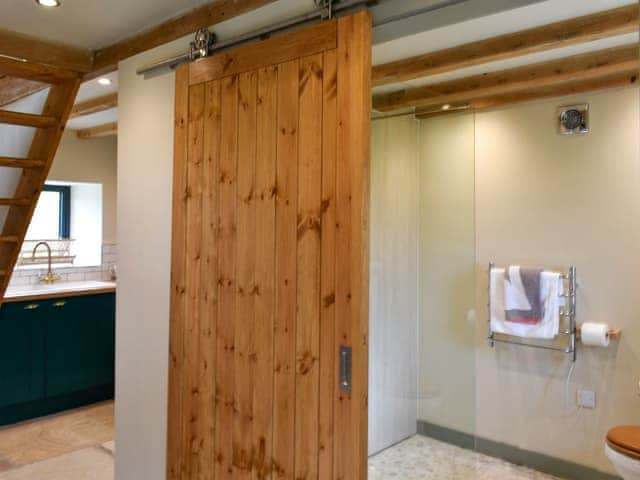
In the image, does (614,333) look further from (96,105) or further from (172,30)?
(96,105)

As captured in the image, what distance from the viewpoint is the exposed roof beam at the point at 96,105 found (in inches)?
149

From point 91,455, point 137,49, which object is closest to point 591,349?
point 137,49

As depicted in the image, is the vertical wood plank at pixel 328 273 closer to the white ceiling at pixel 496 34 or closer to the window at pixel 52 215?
the white ceiling at pixel 496 34

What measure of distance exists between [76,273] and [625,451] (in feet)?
15.0

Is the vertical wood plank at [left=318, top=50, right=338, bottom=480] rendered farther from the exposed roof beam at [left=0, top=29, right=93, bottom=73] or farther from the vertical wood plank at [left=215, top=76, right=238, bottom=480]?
the exposed roof beam at [left=0, top=29, right=93, bottom=73]

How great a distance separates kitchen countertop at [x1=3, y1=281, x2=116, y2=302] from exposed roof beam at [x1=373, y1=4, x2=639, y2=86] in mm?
3220

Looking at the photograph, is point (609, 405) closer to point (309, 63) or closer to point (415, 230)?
point (415, 230)

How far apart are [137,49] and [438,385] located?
2.53 meters

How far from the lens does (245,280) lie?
1.93m

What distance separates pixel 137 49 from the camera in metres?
2.53

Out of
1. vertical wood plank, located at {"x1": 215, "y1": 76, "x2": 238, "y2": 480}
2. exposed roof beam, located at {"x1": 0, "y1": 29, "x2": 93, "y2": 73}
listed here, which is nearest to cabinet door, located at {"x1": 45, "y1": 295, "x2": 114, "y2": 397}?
exposed roof beam, located at {"x1": 0, "y1": 29, "x2": 93, "y2": 73}

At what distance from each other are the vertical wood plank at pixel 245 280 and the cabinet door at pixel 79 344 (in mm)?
2880

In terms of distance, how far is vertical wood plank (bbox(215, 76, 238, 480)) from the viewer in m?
1.98

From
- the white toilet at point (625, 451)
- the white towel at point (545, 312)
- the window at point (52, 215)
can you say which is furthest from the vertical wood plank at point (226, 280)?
the window at point (52, 215)
